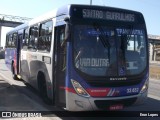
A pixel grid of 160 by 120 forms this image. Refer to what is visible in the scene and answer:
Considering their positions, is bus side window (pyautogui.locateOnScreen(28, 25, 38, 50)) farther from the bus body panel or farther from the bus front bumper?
the bus front bumper

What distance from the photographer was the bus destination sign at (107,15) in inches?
357

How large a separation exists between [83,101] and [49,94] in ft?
6.89

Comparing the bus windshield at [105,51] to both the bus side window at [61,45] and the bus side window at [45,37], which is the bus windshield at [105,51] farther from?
the bus side window at [45,37]

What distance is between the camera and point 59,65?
9.60 meters

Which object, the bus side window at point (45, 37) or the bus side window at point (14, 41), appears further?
the bus side window at point (14, 41)

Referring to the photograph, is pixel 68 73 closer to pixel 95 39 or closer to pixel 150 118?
pixel 95 39

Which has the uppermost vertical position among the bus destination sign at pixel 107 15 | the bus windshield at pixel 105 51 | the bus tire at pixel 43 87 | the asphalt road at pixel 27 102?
the bus destination sign at pixel 107 15

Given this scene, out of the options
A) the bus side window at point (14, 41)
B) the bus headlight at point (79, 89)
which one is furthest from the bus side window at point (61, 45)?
the bus side window at point (14, 41)

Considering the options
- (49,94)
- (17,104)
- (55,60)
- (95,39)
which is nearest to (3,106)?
(17,104)

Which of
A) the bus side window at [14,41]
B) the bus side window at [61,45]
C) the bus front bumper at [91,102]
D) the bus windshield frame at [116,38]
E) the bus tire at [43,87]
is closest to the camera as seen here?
the bus front bumper at [91,102]

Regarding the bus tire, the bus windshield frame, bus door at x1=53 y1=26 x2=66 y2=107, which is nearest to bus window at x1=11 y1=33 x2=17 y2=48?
the bus tire

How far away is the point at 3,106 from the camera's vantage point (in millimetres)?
11031

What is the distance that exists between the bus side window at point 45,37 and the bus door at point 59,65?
0.63 meters

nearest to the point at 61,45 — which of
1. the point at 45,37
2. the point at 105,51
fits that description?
the point at 105,51
